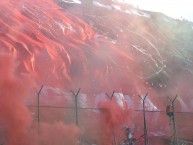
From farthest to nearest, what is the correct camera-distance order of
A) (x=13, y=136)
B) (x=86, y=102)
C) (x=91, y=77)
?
(x=91, y=77), (x=86, y=102), (x=13, y=136)

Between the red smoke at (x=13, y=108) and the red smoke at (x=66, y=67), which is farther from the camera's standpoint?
the red smoke at (x=66, y=67)

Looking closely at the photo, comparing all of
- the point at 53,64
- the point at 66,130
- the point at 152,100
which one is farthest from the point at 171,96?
the point at 66,130

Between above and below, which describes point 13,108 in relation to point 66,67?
below

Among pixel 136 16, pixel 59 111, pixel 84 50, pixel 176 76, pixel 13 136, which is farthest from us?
pixel 136 16

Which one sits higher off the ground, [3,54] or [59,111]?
[3,54]

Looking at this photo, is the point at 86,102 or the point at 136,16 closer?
the point at 86,102

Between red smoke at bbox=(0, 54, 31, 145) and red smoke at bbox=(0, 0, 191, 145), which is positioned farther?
red smoke at bbox=(0, 0, 191, 145)

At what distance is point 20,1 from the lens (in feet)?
107

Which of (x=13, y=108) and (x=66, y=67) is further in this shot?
(x=66, y=67)

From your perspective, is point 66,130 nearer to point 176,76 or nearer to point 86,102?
point 86,102

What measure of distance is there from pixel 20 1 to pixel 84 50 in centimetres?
740

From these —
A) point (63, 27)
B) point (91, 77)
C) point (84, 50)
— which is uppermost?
point (63, 27)

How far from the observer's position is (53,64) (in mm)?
27969

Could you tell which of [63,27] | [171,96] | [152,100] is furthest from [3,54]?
[171,96]
